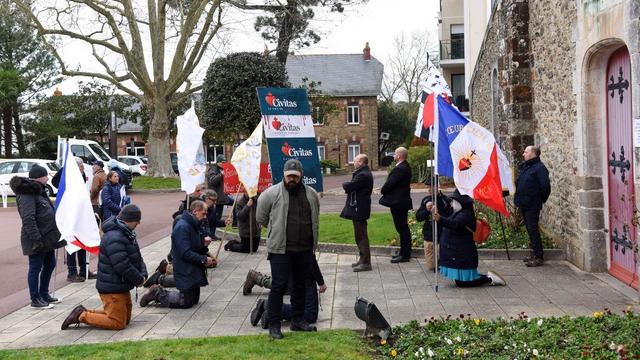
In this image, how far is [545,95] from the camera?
12.2m

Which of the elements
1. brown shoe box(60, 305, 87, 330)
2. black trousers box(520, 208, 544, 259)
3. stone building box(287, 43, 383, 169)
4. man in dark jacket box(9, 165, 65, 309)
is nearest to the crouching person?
brown shoe box(60, 305, 87, 330)

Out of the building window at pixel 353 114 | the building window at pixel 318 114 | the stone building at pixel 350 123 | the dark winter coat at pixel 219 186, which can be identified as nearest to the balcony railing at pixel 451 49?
the building window at pixel 318 114

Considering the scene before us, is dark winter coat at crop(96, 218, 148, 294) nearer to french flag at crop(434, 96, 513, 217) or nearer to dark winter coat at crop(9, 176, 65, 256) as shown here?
dark winter coat at crop(9, 176, 65, 256)

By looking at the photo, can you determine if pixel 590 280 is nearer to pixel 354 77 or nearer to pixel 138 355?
pixel 138 355

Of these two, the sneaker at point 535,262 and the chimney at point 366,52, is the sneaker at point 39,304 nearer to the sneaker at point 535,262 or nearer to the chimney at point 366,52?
the sneaker at point 535,262

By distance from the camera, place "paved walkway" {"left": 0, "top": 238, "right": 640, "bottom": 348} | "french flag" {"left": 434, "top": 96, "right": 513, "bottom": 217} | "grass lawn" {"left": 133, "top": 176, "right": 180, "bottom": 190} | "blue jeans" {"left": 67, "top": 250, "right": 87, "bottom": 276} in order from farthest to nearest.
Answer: "grass lawn" {"left": 133, "top": 176, "right": 180, "bottom": 190} → "blue jeans" {"left": 67, "top": 250, "right": 87, "bottom": 276} → "french flag" {"left": 434, "top": 96, "right": 513, "bottom": 217} → "paved walkway" {"left": 0, "top": 238, "right": 640, "bottom": 348}

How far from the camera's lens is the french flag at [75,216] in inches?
348

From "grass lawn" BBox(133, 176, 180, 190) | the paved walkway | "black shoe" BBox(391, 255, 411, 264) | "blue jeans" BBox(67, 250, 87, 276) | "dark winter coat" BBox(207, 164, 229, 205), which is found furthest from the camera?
"grass lawn" BBox(133, 176, 180, 190)

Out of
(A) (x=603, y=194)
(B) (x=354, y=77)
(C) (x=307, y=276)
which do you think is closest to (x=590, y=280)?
(A) (x=603, y=194)

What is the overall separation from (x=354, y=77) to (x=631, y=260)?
49809mm

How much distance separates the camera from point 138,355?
6527mm

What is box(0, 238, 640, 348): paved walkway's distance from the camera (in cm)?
766

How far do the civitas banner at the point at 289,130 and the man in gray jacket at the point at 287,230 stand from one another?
2.06 m

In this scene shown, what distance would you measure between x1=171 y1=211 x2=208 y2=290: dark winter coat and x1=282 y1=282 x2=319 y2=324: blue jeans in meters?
1.42
